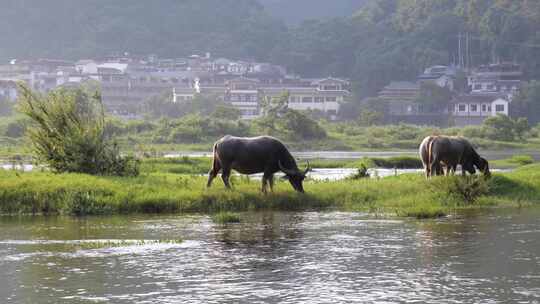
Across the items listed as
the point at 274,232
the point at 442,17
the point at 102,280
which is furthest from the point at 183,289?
the point at 442,17

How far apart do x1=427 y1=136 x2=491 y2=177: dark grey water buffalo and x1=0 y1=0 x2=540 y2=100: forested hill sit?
80593 millimetres

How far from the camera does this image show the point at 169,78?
112m

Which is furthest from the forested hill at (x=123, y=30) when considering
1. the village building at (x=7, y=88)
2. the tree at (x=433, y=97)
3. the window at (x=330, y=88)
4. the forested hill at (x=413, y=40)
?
the tree at (x=433, y=97)

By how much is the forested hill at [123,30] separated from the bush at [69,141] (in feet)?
330

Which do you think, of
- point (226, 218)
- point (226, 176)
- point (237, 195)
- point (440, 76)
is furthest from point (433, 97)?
point (226, 218)

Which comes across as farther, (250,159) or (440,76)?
(440,76)

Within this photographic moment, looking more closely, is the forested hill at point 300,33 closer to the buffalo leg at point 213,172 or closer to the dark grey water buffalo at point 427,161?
the dark grey water buffalo at point 427,161

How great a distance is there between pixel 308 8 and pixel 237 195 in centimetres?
16055

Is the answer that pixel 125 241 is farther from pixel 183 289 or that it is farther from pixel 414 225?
pixel 414 225

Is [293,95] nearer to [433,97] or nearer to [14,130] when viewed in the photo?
[433,97]

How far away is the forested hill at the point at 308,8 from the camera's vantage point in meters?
174

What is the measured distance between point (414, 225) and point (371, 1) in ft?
398

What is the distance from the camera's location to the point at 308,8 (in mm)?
178750

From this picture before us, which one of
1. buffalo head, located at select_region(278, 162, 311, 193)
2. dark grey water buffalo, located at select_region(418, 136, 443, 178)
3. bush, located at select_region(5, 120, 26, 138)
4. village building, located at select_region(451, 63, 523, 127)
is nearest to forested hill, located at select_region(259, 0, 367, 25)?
village building, located at select_region(451, 63, 523, 127)
